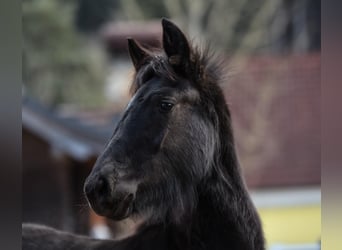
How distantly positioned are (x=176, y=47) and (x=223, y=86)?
0.77 feet

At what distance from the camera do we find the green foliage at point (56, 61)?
16.6 meters

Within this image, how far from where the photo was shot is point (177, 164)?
1.69 m

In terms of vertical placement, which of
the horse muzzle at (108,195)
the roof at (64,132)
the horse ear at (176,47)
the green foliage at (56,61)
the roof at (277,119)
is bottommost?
the horse muzzle at (108,195)

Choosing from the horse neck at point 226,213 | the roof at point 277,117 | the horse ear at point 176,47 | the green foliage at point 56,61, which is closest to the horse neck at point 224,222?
the horse neck at point 226,213

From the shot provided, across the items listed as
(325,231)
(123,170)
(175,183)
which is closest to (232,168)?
(175,183)

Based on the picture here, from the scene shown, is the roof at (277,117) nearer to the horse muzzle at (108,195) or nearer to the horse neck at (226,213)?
the horse neck at (226,213)

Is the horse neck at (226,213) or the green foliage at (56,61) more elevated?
the green foliage at (56,61)

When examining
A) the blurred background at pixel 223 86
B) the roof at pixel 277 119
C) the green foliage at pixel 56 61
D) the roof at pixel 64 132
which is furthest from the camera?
the green foliage at pixel 56 61

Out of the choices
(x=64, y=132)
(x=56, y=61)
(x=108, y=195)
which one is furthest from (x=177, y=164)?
(x=56, y=61)

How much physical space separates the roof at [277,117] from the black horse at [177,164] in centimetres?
844

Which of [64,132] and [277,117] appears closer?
[64,132]

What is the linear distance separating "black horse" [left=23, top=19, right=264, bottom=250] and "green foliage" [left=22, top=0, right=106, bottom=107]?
48.6 ft

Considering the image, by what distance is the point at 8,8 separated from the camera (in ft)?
2.20

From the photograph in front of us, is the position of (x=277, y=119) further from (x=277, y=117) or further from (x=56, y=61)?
(x=56, y=61)
